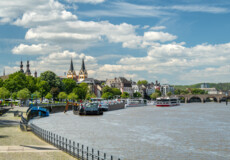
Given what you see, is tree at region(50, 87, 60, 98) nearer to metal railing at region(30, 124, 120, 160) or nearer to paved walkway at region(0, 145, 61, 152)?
metal railing at region(30, 124, 120, 160)

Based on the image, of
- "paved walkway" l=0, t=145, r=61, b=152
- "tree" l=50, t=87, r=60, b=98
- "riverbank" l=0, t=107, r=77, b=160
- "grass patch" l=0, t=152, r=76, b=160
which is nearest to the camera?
"grass patch" l=0, t=152, r=76, b=160

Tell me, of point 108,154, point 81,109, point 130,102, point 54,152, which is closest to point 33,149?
point 54,152

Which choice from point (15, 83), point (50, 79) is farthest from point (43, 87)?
point (15, 83)

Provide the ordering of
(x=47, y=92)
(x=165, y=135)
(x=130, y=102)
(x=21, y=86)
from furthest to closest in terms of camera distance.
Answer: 1. (x=130, y=102)
2. (x=47, y=92)
3. (x=21, y=86)
4. (x=165, y=135)

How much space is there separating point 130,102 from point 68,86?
3480 cm

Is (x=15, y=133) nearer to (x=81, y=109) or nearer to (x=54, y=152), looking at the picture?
(x=54, y=152)

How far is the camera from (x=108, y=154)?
114 ft

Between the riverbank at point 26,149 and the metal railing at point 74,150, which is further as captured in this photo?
the riverbank at point 26,149

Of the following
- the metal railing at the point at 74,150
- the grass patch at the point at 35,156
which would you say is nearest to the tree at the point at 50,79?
the metal railing at the point at 74,150

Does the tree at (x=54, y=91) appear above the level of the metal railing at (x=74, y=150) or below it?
above

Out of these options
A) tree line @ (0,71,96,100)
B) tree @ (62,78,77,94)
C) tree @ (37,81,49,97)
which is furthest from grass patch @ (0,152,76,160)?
tree @ (62,78,77,94)

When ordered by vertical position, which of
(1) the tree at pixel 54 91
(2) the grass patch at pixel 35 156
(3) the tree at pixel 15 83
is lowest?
(2) the grass patch at pixel 35 156

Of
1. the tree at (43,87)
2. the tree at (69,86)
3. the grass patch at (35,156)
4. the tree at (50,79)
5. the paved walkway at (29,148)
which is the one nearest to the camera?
the grass patch at (35,156)

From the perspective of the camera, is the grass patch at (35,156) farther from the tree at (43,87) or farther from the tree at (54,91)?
the tree at (54,91)
